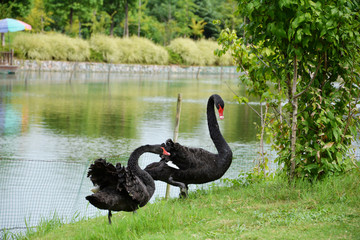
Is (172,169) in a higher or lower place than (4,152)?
higher

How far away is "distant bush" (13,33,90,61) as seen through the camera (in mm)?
39406

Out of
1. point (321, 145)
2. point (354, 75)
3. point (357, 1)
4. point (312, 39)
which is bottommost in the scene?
point (321, 145)

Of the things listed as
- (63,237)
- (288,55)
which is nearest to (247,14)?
(288,55)

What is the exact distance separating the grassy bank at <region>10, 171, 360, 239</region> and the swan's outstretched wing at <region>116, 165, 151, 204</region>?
17 centimetres

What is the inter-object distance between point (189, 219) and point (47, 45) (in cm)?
3772

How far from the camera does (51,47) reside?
134 ft

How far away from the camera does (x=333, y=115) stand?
577 cm

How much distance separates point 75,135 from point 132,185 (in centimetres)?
997

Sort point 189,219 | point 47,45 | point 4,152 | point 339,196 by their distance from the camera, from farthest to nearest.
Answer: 1. point 47,45
2. point 4,152
3. point 339,196
4. point 189,219

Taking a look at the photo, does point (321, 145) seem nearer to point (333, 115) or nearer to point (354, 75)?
point (333, 115)

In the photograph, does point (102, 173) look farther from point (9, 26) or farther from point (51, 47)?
point (51, 47)

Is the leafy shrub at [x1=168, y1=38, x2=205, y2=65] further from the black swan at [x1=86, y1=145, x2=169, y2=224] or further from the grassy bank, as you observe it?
the black swan at [x1=86, y1=145, x2=169, y2=224]

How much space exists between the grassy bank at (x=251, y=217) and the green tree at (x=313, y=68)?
0.34m

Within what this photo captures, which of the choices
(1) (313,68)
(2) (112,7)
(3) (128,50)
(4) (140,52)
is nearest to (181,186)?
(1) (313,68)
